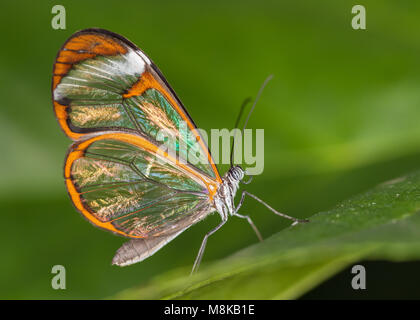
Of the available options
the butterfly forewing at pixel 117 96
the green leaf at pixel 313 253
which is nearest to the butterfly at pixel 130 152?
the butterfly forewing at pixel 117 96

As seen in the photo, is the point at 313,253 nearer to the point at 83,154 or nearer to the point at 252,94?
the point at 83,154

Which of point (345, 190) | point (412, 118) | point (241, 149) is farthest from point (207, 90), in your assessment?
point (412, 118)

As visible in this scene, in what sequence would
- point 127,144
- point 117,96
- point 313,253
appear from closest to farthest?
point 313,253, point 117,96, point 127,144

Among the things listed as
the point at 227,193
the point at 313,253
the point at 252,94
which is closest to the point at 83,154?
the point at 227,193

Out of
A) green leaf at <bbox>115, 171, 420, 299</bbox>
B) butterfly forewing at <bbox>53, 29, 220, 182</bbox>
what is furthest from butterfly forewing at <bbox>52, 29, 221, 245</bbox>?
green leaf at <bbox>115, 171, 420, 299</bbox>

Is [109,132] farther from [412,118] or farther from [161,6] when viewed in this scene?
[412,118]

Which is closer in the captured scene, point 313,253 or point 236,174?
point 313,253

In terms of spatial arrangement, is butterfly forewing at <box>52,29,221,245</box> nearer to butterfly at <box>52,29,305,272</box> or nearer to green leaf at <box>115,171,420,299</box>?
butterfly at <box>52,29,305,272</box>

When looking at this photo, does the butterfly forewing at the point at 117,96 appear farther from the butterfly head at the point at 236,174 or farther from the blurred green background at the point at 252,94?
the blurred green background at the point at 252,94
